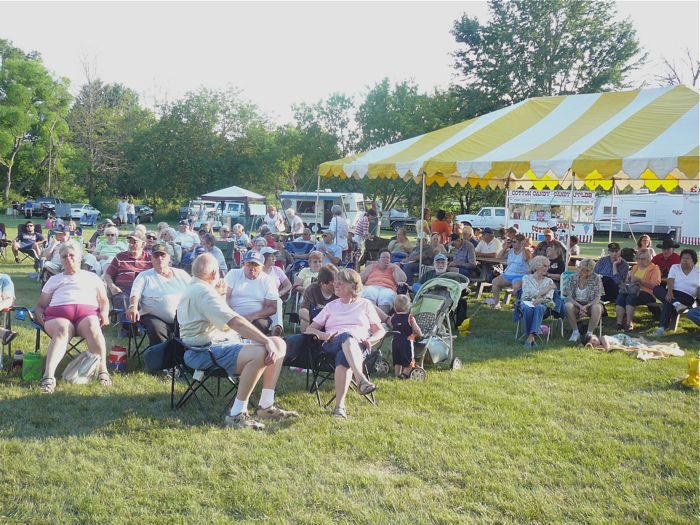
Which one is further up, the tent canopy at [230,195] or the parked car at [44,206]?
the tent canopy at [230,195]

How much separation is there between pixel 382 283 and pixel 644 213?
22.4m

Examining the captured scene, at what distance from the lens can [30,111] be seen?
41.2 metres

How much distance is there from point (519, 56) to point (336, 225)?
19.3m

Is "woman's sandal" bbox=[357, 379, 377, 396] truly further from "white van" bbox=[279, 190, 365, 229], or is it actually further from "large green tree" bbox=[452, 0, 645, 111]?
"large green tree" bbox=[452, 0, 645, 111]

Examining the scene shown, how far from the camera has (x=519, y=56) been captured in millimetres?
26891

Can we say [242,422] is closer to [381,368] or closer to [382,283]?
[381,368]

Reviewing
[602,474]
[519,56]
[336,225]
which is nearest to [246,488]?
[602,474]

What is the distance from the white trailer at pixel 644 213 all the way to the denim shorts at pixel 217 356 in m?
22.6

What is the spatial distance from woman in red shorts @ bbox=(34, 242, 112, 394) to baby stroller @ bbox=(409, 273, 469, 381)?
256cm

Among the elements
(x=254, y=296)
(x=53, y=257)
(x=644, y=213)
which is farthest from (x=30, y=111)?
(x=254, y=296)

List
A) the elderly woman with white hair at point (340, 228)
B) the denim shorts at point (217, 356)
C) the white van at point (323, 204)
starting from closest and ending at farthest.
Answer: the denim shorts at point (217, 356) → the elderly woman with white hair at point (340, 228) → the white van at point (323, 204)

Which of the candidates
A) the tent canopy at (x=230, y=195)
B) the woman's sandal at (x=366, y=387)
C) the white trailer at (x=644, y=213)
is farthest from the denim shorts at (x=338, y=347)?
the white trailer at (x=644, y=213)

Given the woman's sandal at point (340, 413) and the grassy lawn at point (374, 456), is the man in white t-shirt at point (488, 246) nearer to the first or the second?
the grassy lawn at point (374, 456)

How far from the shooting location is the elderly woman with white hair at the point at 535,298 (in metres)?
6.60
